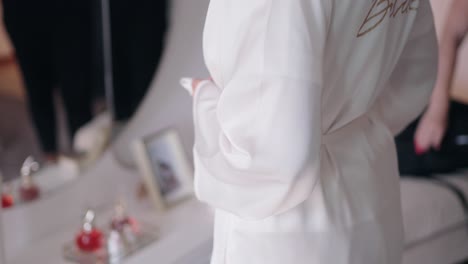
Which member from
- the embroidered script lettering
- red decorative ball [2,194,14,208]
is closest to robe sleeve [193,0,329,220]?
the embroidered script lettering

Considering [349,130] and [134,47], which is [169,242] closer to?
[134,47]

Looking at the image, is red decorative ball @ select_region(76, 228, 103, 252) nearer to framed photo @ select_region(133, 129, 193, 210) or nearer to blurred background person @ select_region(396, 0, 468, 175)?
framed photo @ select_region(133, 129, 193, 210)

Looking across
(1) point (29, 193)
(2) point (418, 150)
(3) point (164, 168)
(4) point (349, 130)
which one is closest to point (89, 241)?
(1) point (29, 193)

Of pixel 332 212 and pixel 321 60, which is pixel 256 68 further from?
pixel 332 212

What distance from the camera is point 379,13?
1.04 m

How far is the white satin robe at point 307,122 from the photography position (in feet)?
2.99

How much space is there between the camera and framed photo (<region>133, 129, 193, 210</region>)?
1.97 metres

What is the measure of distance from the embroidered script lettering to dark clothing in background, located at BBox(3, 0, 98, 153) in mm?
882

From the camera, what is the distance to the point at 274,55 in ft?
2.98

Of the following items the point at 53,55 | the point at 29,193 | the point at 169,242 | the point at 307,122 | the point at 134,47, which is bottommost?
the point at 169,242

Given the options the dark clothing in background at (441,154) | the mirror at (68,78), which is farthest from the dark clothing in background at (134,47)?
the dark clothing in background at (441,154)

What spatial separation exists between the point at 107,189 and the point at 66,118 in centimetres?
39

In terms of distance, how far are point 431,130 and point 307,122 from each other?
1.28 meters

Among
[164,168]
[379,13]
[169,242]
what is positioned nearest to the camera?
[379,13]
